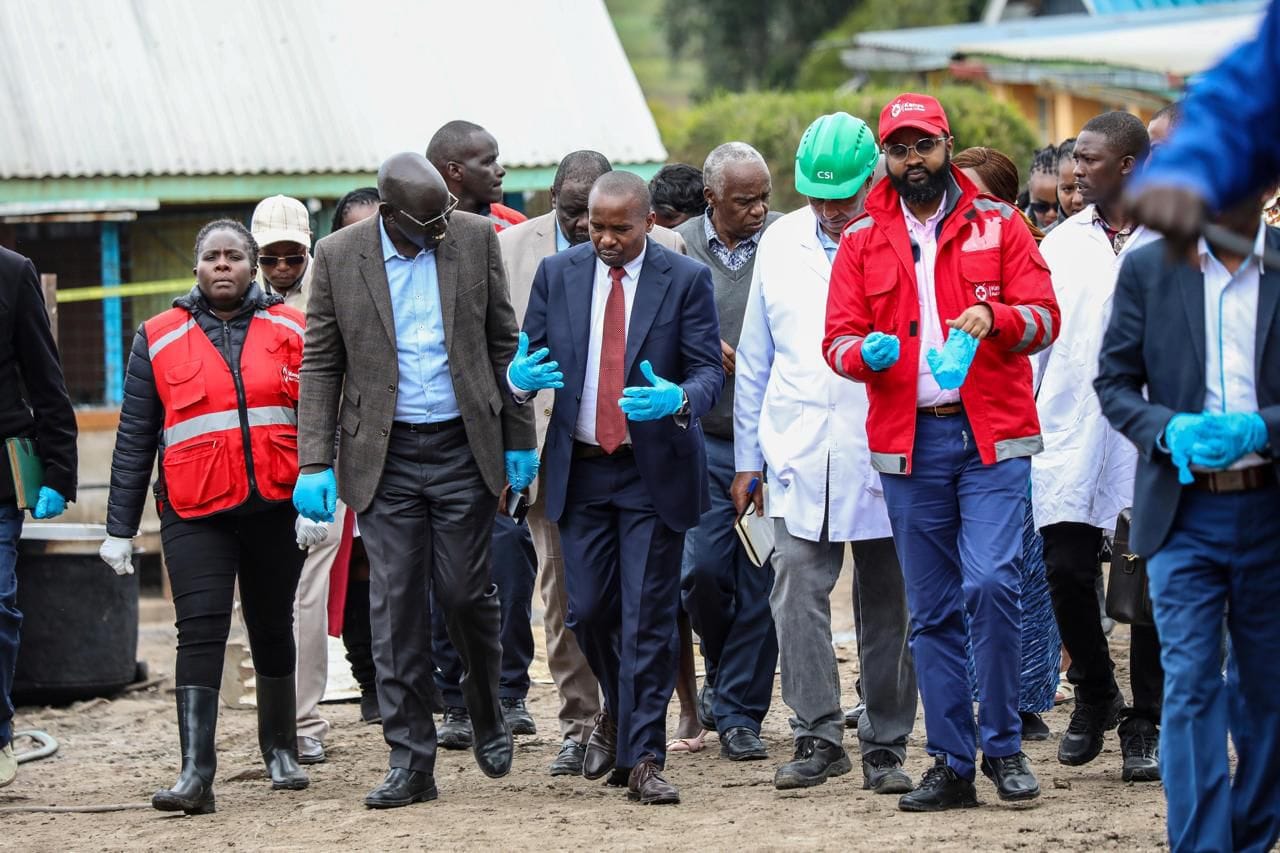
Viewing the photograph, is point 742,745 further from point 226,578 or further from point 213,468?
point 213,468

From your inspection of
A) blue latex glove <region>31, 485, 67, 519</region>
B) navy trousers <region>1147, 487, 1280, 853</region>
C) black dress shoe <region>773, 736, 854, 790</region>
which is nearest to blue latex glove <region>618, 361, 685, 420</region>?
black dress shoe <region>773, 736, 854, 790</region>

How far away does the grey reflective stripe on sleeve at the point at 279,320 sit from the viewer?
7.79m

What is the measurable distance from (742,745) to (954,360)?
2409 mm

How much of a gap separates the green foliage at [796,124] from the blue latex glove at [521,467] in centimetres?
1359

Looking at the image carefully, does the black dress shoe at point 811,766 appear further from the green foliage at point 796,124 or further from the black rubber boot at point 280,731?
the green foliage at point 796,124

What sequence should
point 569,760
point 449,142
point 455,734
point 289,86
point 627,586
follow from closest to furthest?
point 627,586
point 569,760
point 455,734
point 449,142
point 289,86

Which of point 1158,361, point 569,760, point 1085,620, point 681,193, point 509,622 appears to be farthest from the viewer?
point 681,193

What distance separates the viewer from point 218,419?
7559 millimetres

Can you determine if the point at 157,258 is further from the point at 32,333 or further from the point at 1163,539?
the point at 1163,539

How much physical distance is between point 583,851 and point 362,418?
1883 mm

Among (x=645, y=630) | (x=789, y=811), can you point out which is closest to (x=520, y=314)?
(x=645, y=630)

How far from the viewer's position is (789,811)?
6949mm

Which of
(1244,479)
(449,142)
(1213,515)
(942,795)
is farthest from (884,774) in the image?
(449,142)

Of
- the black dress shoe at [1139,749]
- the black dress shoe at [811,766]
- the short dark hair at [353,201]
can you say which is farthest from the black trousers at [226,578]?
the black dress shoe at [1139,749]
